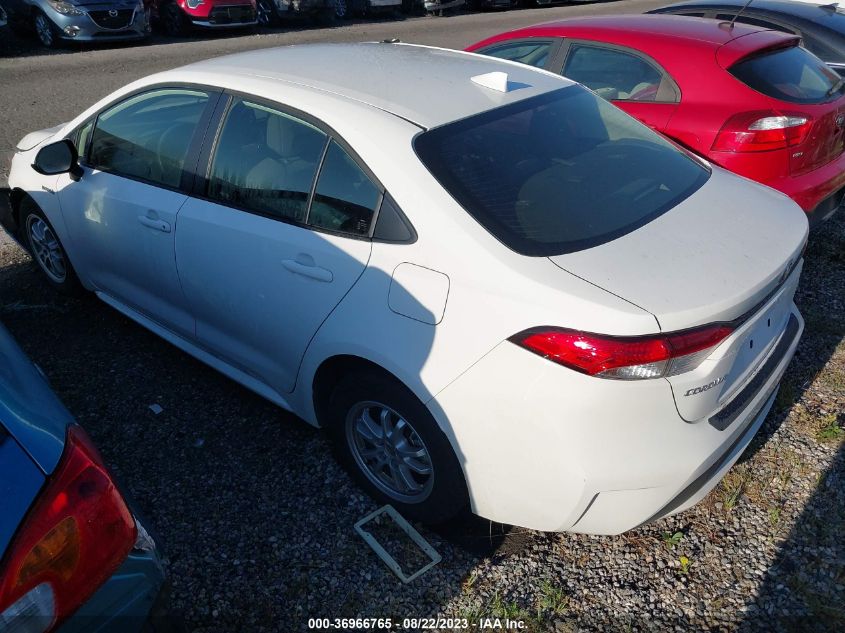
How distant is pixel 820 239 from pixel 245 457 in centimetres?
450

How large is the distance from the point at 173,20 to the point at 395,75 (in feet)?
41.9

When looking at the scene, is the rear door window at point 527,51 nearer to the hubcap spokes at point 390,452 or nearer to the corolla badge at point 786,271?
the corolla badge at point 786,271

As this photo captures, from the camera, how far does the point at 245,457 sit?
323cm

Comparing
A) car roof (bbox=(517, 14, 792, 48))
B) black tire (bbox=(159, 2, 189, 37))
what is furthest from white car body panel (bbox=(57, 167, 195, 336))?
black tire (bbox=(159, 2, 189, 37))

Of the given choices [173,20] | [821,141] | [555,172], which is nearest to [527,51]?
[821,141]

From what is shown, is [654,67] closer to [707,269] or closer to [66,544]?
[707,269]

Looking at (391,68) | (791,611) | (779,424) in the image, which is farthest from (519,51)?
(791,611)

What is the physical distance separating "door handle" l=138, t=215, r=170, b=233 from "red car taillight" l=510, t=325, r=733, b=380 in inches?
79.5

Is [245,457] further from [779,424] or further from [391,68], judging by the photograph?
[779,424]

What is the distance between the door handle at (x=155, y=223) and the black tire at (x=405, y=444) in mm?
1230

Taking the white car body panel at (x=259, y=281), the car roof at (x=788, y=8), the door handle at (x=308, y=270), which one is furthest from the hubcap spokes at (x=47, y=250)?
the car roof at (x=788, y=8)

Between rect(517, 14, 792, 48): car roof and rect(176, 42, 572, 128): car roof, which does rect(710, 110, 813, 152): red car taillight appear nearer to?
rect(517, 14, 792, 48): car roof

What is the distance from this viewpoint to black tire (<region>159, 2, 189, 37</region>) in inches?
539

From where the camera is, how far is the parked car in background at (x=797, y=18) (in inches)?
251
